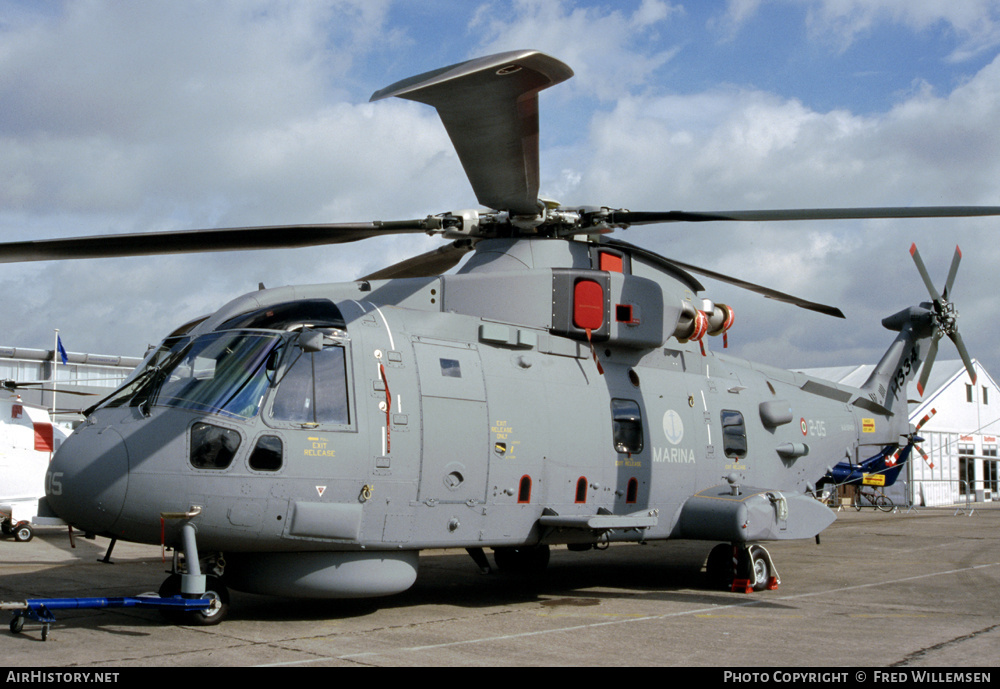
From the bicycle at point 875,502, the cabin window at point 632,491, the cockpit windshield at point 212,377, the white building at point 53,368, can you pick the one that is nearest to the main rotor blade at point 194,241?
the cockpit windshield at point 212,377

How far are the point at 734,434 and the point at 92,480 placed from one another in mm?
8364

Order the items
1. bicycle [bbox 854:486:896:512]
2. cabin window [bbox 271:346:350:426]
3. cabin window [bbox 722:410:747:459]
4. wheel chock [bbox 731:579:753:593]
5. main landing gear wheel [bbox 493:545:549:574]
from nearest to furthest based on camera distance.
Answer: cabin window [bbox 271:346:350:426] → wheel chock [bbox 731:579:753:593] → cabin window [bbox 722:410:747:459] → main landing gear wheel [bbox 493:545:549:574] → bicycle [bbox 854:486:896:512]

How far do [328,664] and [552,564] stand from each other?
8790 mm

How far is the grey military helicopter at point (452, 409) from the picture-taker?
7.63 m

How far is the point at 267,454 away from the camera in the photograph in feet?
25.9

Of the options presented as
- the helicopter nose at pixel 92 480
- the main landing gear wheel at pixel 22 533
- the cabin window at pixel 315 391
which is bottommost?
the main landing gear wheel at pixel 22 533

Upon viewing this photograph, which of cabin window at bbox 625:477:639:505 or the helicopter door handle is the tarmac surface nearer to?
the helicopter door handle

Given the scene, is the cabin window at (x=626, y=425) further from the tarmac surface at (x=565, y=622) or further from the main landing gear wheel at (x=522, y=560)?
the main landing gear wheel at (x=522, y=560)

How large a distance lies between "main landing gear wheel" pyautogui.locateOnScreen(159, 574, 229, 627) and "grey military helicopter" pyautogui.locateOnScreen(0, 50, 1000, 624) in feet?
0.12

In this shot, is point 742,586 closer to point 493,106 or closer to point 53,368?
point 493,106

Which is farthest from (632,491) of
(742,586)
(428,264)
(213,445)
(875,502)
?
(875,502)

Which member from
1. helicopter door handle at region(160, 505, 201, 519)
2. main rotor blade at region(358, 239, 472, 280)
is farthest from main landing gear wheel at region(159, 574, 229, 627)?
main rotor blade at region(358, 239, 472, 280)

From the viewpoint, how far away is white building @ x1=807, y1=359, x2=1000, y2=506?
3922 centimetres

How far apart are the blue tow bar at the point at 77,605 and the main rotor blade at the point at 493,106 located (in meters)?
4.58
